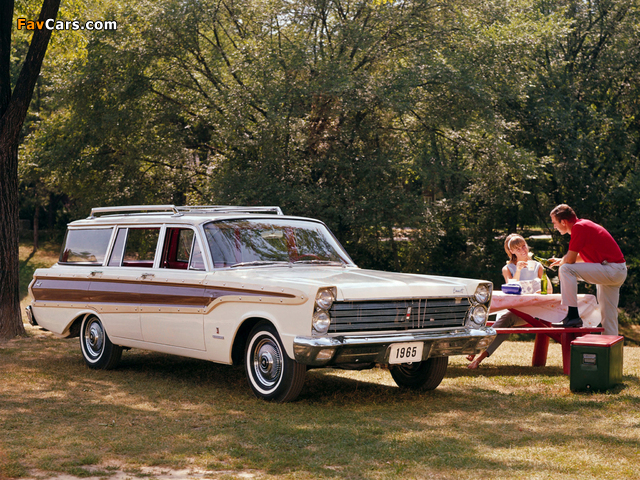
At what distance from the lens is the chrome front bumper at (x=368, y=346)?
Answer: 6.64 m

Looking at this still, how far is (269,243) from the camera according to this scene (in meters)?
8.32

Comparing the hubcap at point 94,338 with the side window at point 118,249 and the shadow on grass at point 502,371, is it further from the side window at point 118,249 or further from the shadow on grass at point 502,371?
the shadow on grass at point 502,371

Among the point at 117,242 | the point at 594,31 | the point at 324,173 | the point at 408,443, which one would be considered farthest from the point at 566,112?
the point at 408,443

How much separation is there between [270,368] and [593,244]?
446cm

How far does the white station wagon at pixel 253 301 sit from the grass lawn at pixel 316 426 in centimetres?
45

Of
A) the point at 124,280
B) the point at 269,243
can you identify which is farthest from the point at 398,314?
the point at 124,280

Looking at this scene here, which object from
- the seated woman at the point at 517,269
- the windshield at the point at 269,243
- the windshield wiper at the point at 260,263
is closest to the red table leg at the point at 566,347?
the seated woman at the point at 517,269

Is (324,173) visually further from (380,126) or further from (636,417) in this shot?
(636,417)

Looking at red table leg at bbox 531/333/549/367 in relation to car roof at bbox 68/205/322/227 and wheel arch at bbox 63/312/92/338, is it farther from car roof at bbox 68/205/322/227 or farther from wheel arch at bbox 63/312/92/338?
wheel arch at bbox 63/312/92/338

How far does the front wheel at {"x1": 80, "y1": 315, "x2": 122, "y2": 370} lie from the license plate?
4010mm

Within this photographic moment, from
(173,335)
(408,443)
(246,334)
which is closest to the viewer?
(408,443)

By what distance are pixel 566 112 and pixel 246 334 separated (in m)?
22.0

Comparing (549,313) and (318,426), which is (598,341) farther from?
(318,426)

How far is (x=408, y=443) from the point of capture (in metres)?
5.79
